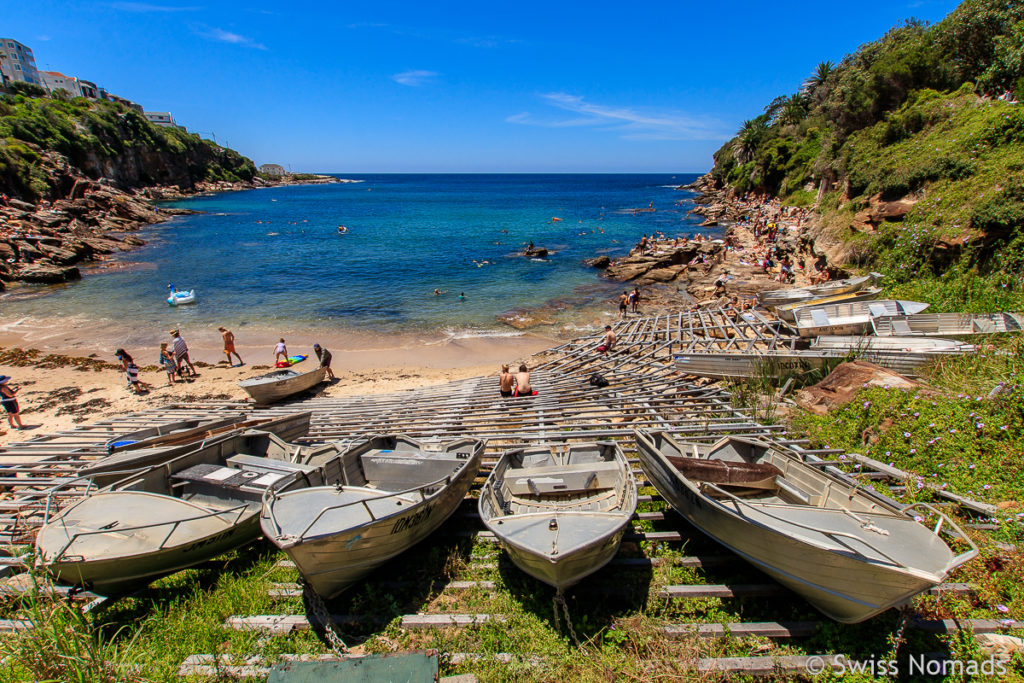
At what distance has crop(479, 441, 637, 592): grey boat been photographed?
503 centimetres

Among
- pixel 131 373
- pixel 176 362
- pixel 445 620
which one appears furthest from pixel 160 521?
pixel 176 362

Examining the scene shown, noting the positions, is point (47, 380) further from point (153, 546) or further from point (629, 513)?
point (629, 513)

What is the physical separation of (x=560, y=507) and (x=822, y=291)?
1807 cm

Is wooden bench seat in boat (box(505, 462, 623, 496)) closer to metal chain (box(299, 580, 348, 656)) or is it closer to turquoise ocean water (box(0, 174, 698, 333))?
metal chain (box(299, 580, 348, 656))

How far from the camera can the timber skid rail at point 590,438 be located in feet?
16.4

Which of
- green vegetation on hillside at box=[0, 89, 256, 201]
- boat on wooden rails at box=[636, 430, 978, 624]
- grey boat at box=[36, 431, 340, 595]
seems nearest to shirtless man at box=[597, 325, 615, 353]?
boat on wooden rails at box=[636, 430, 978, 624]

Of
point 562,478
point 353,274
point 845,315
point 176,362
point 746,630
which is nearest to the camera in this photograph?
point 746,630

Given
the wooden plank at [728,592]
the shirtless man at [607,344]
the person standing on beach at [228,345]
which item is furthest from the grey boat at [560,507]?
the person standing on beach at [228,345]

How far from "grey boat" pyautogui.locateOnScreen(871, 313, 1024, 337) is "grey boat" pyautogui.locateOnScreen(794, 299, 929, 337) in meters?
0.43

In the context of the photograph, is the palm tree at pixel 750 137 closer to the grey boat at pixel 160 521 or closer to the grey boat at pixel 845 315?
the grey boat at pixel 845 315

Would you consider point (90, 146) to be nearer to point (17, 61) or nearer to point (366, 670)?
point (17, 61)

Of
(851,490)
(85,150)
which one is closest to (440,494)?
(851,490)

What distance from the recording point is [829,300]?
16.7 m

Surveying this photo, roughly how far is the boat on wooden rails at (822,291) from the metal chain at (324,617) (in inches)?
803
